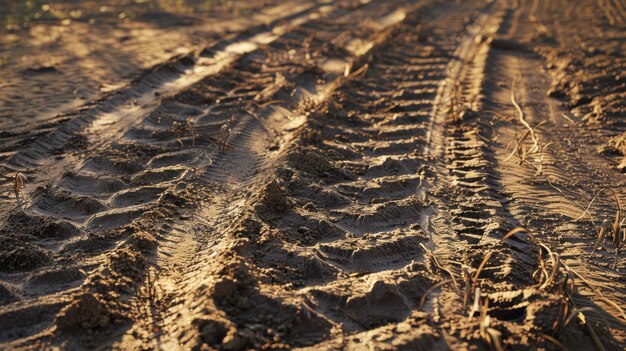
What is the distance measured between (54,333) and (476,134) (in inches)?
185

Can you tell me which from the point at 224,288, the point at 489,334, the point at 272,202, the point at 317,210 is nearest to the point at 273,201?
the point at 272,202

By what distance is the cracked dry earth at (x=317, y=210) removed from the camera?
11.2 feet

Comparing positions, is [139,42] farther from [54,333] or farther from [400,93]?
[54,333]

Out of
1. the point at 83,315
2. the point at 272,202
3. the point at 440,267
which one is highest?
the point at 83,315

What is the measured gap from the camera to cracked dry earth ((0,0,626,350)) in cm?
340

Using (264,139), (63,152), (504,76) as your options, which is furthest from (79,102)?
(504,76)

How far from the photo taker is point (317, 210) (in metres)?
4.78

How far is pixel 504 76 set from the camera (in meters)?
9.20

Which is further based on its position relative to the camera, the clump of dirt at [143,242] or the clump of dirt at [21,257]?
the clump of dirt at [143,242]

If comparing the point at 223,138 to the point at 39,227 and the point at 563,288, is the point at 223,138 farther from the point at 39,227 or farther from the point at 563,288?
the point at 563,288

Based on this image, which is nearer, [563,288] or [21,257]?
[563,288]

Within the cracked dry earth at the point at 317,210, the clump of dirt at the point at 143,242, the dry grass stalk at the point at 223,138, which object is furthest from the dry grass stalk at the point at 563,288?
the dry grass stalk at the point at 223,138

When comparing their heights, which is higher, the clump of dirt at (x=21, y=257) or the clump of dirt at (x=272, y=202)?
the clump of dirt at (x=21, y=257)

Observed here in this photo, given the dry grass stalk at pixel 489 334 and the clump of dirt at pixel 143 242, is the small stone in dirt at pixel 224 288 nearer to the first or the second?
the clump of dirt at pixel 143 242
